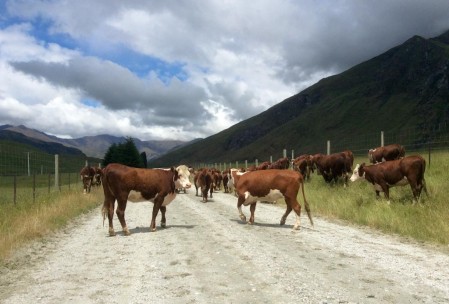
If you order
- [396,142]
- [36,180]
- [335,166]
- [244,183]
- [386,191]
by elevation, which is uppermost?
[396,142]

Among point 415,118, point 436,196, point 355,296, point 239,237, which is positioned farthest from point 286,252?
point 415,118

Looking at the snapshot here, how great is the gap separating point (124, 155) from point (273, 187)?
226 feet

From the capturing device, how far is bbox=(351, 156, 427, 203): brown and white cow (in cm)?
1366

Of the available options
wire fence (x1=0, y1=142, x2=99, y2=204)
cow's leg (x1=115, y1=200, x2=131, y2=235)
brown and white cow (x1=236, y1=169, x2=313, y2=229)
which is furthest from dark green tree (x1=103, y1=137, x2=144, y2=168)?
cow's leg (x1=115, y1=200, x2=131, y2=235)

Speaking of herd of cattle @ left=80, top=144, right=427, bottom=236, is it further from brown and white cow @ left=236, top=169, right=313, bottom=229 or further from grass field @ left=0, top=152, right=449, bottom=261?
grass field @ left=0, top=152, right=449, bottom=261

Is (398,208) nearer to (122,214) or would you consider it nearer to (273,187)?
(273,187)

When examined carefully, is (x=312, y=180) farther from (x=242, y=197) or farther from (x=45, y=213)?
(x=45, y=213)

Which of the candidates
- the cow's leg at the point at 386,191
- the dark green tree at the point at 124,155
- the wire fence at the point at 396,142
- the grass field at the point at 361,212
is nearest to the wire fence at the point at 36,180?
the grass field at the point at 361,212

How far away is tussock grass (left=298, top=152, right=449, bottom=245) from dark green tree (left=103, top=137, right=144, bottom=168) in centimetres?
6175

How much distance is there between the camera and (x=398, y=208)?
13039mm

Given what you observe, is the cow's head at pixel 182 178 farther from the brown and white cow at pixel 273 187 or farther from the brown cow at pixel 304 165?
the brown cow at pixel 304 165

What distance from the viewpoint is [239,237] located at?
10180 mm

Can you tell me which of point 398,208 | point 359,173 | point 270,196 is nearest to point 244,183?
point 270,196

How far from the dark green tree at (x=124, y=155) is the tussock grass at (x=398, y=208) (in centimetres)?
6175
